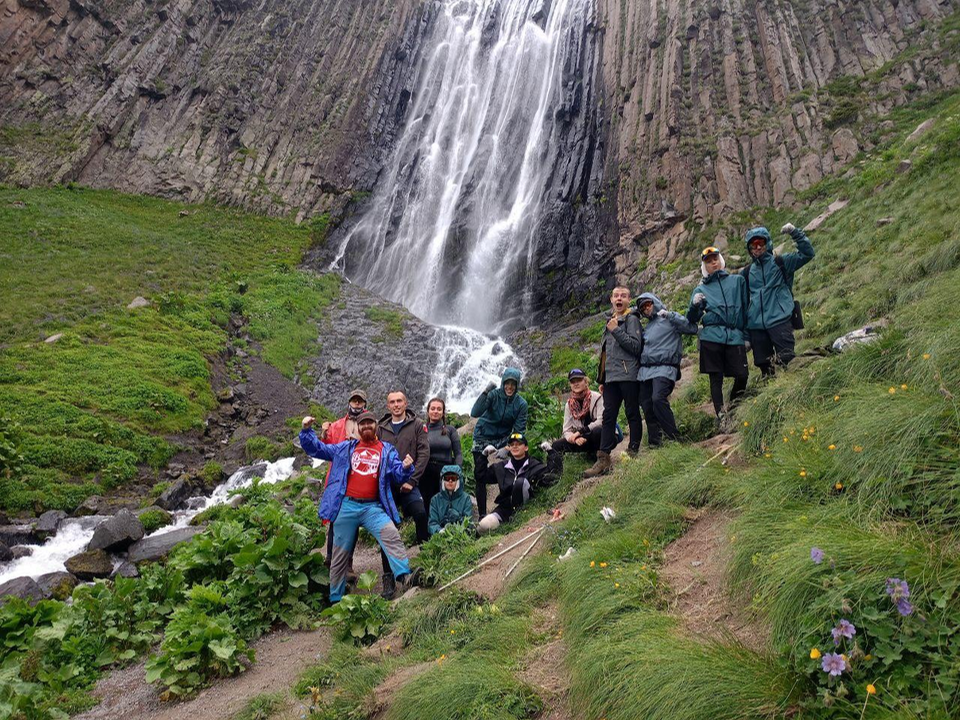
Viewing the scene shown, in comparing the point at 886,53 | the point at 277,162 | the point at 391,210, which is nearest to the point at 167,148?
the point at 277,162

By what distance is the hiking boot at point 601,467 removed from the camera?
24.1 feet

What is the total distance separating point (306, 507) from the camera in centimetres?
964

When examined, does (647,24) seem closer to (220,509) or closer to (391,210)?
(391,210)

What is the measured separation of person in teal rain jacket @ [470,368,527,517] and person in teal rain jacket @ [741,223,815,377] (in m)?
3.19

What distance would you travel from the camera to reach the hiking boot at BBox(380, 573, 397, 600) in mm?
6543

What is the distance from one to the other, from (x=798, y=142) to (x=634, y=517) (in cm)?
2493

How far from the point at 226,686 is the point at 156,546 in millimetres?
7360

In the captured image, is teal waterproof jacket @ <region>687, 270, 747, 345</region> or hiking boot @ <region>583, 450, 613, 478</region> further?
hiking boot @ <region>583, 450, 613, 478</region>

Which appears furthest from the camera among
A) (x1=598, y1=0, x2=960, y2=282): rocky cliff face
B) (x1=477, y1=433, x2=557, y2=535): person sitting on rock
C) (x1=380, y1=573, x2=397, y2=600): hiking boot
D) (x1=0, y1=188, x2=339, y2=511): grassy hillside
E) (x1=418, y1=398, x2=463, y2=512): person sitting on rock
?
(x1=598, y1=0, x2=960, y2=282): rocky cliff face

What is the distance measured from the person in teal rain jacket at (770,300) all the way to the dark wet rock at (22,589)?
11391 mm

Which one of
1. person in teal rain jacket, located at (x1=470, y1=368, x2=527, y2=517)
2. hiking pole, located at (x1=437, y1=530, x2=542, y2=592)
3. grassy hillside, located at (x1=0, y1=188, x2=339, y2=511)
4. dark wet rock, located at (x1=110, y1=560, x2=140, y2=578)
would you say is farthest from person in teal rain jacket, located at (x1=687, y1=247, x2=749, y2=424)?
grassy hillside, located at (x1=0, y1=188, x2=339, y2=511)

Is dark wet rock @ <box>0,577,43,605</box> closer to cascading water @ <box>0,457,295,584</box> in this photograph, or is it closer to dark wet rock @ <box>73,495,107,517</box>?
cascading water @ <box>0,457,295,584</box>

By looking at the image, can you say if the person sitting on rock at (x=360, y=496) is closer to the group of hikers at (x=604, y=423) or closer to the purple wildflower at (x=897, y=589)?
the group of hikers at (x=604, y=423)

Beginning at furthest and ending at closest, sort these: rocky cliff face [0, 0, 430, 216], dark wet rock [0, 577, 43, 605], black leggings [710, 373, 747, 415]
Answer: rocky cliff face [0, 0, 430, 216] → dark wet rock [0, 577, 43, 605] → black leggings [710, 373, 747, 415]
